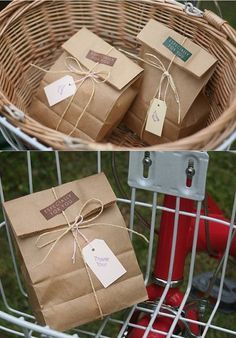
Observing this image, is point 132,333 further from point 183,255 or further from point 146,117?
point 146,117

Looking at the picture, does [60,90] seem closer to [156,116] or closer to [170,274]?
[156,116]

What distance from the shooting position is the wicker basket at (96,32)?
1278mm

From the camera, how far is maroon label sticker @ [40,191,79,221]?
3.27 feet

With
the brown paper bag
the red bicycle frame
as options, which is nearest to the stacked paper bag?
the brown paper bag

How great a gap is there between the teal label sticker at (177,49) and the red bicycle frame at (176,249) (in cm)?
31

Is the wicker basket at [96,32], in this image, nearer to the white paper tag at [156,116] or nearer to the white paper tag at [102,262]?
the white paper tag at [156,116]

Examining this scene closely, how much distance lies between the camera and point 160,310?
1.11 metres

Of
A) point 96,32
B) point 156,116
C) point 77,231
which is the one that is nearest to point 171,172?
point 77,231

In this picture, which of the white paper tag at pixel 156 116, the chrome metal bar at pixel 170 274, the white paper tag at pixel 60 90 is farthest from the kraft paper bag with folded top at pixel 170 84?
the chrome metal bar at pixel 170 274

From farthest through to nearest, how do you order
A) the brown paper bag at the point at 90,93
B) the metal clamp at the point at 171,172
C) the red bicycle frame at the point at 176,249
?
1. the brown paper bag at the point at 90,93
2. the red bicycle frame at the point at 176,249
3. the metal clamp at the point at 171,172

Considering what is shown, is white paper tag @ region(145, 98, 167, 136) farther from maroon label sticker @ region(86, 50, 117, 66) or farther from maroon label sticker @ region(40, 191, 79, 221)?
maroon label sticker @ region(40, 191, 79, 221)

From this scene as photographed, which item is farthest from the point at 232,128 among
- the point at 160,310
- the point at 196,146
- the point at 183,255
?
the point at 160,310

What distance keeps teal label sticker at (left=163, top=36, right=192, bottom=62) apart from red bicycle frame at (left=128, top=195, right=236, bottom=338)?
311mm

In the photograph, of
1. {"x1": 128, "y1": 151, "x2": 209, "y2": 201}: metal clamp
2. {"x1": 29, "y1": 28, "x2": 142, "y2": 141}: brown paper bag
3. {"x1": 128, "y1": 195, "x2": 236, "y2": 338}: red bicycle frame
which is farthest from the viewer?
{"x1": 29, "y1": 28, "x2": 142, "y2": 141}: brown paper bag
